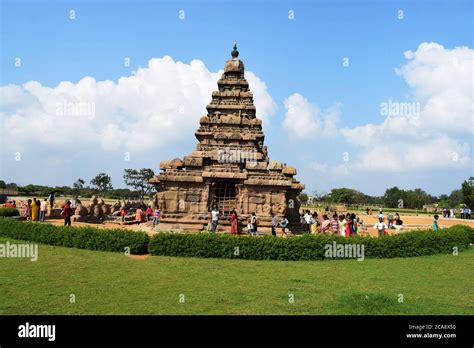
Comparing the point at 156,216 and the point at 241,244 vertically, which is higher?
the point at 156,216

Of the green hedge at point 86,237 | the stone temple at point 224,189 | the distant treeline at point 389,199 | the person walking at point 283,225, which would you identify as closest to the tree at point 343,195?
the distant treeline at point 389,199

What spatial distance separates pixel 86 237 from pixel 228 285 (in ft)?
25.9

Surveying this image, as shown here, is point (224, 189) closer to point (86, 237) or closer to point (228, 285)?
point (86, 237)

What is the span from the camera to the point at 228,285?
33.4 ft

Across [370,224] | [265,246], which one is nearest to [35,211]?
[265,246]

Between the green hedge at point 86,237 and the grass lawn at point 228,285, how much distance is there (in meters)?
0.63

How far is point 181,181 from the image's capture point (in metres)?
21.4

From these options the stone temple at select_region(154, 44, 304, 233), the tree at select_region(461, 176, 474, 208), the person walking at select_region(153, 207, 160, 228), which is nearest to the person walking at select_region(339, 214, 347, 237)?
the stone temple at select_region(154, 44, 304, 233)

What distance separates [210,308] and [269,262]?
5842 millimetres

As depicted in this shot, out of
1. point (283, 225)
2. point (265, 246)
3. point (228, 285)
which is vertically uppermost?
point (283, 225)

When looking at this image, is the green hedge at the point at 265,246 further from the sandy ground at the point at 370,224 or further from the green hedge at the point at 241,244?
the sandy ground at the point at 370,224

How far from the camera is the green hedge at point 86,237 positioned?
48.3 ft
